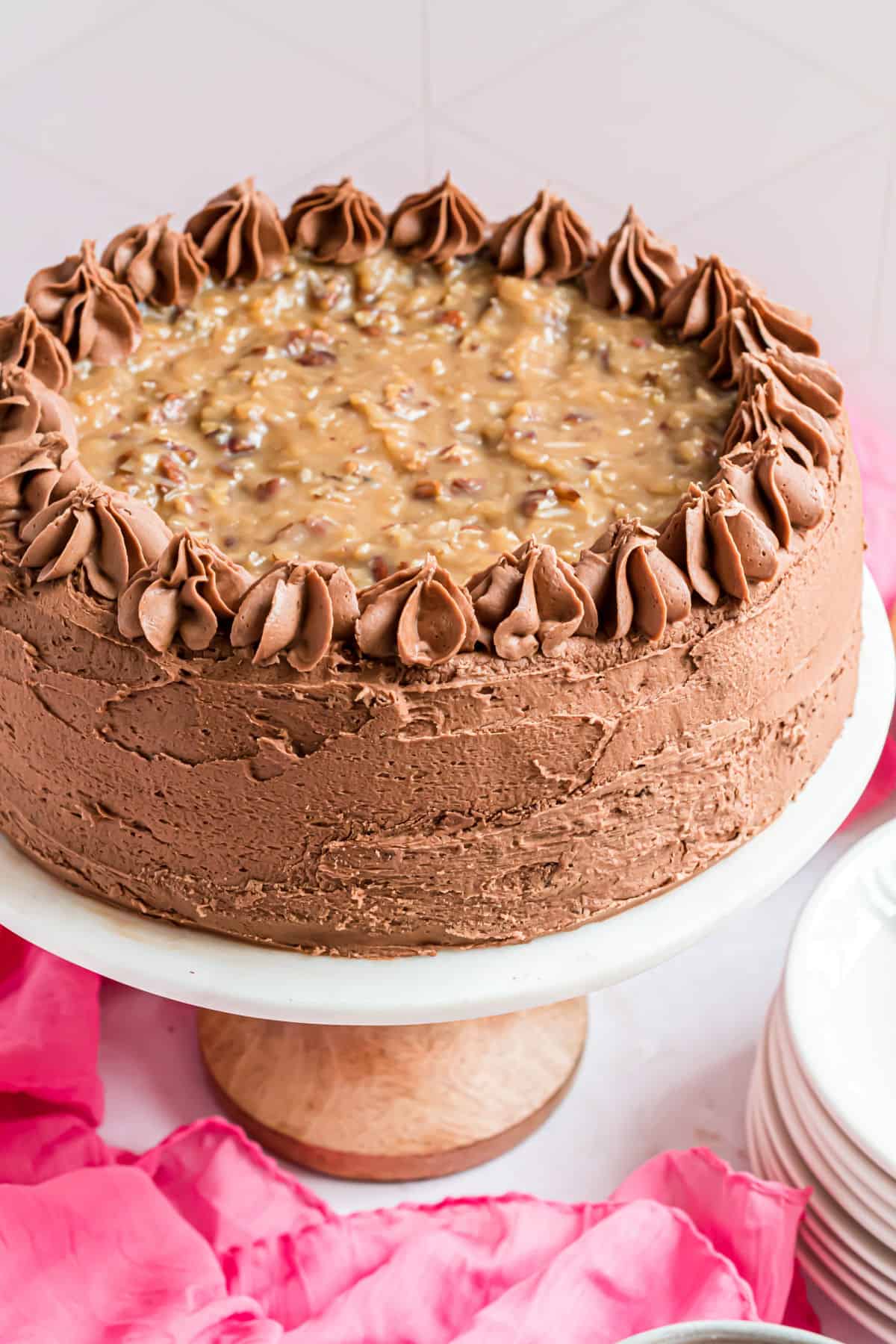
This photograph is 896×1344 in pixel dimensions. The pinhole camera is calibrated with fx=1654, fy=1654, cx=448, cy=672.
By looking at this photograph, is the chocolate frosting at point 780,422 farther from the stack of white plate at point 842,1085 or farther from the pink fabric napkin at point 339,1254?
the pink fabric napkin at point 339,1254

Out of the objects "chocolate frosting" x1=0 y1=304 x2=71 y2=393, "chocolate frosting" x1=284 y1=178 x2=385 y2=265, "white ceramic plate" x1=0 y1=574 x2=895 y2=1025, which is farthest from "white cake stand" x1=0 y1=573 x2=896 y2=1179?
"chocolate frosting" x1=284 y1=178 x2=385 y2=265

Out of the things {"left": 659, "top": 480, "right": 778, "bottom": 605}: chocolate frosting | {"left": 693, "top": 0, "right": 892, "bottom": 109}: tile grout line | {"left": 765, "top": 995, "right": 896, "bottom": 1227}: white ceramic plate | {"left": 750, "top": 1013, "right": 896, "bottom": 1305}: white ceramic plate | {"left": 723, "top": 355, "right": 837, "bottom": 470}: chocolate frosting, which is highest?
{"left": 693, "top": 0, "right": 892, "bottom": 109}: tile grout line

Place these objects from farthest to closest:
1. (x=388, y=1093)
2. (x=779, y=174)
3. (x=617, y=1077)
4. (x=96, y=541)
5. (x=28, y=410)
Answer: (x=779, y=174)
(x=617, y=1077)
(x=388, y=1093)
(x=28, y=410)
(x=96, y=541)

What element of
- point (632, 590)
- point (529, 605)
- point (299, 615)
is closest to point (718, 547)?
point (632, 590)

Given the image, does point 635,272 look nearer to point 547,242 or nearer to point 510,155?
point 547,242

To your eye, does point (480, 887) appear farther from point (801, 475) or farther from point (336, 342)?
point (336, 342)

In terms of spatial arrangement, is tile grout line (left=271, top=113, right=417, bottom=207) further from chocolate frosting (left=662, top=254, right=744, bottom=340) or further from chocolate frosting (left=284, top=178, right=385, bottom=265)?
chocolate frosting (left=662, top=254, right=744, bottom=340)

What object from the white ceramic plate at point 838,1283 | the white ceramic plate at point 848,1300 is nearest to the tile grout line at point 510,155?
the white ceramic plate at point 838,1283
